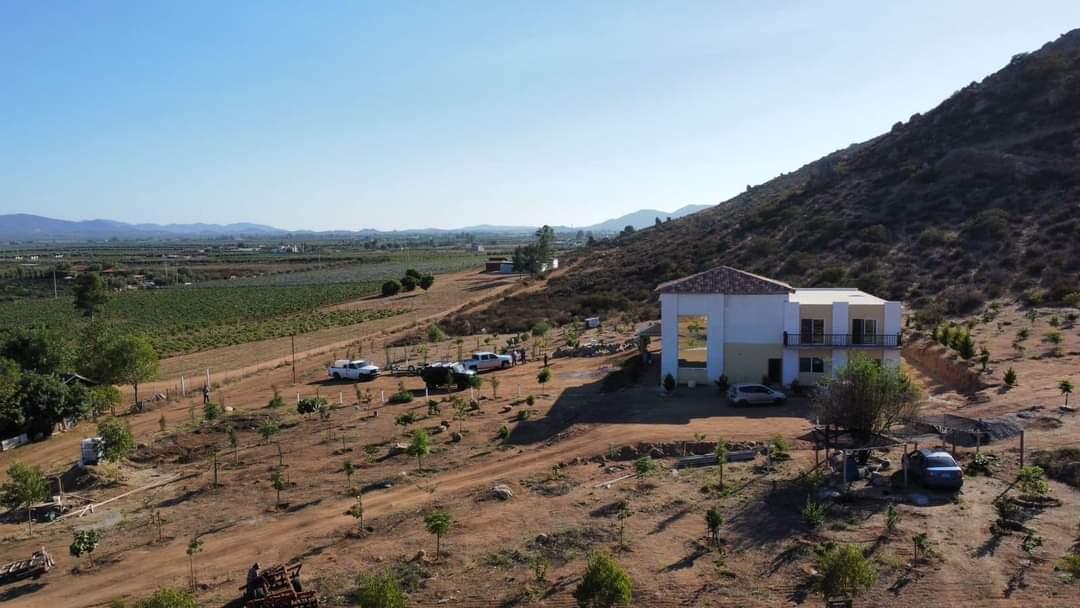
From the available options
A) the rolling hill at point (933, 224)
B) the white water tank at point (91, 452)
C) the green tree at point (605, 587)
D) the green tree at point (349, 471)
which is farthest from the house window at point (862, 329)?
the white water tank at point (91, 452)

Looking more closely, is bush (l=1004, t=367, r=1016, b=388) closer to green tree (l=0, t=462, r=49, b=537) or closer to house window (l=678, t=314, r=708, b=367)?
house window (l=678, t=314, r=708, b=367)

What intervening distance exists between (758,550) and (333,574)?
10070 millimetres

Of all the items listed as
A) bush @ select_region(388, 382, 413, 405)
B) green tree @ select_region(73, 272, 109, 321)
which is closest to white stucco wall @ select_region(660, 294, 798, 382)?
bush @ select_region(388, 382, 413, 405)

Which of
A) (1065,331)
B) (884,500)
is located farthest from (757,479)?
(1065,331)

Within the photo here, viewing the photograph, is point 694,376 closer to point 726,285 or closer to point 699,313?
point 699,313

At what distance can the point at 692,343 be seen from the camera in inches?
1738

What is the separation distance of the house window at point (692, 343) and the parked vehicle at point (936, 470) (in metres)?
14.8

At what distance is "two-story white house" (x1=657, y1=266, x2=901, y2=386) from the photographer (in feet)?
113

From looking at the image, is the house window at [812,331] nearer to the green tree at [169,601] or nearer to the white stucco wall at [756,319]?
the white stucco wall at [756,319]

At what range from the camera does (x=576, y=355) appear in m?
45.2

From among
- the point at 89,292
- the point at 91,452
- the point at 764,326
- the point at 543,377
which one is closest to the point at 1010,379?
the point at 764,326

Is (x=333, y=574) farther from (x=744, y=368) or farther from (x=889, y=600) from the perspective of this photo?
(x=744, y=368)

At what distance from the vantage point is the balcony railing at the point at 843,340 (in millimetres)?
33688

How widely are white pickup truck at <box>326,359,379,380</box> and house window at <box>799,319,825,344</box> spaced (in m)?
22.9
